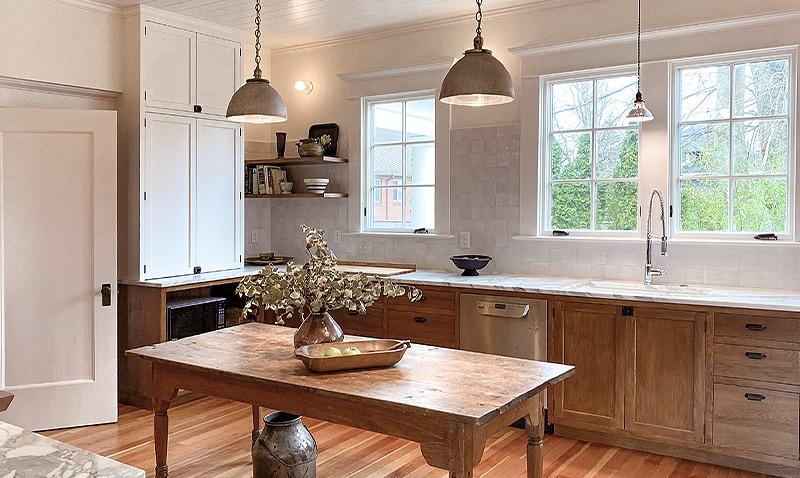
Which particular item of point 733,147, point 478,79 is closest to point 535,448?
point 478,79

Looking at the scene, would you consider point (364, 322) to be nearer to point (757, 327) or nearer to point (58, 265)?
point (58, 265)

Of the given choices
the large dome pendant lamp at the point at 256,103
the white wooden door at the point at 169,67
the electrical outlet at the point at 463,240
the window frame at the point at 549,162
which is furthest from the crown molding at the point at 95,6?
the window frame at the point at 549,162

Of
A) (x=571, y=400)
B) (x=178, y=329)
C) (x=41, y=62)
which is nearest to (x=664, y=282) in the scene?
(x=571, y=400)

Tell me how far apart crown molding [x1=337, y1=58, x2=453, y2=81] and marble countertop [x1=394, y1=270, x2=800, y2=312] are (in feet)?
5.19

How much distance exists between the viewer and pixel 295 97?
6051mm

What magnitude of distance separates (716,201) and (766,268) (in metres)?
0.50

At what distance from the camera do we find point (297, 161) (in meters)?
5.63

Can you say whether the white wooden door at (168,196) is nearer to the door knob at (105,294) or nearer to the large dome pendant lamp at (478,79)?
the door knob at (105,294)

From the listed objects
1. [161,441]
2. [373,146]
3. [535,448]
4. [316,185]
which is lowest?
[161,441]

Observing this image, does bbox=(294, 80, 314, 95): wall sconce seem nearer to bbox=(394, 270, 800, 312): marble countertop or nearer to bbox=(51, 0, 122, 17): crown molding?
bbox=(51, 0, 122, 17): crown molding

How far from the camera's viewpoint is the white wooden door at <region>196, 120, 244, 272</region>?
519 centimetres

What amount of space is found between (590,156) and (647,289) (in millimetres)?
1061

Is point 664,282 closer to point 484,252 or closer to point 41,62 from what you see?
point 484,252

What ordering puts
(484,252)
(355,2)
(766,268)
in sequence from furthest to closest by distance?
1. (484,252)
2. (355,2)
3. (766,268)
